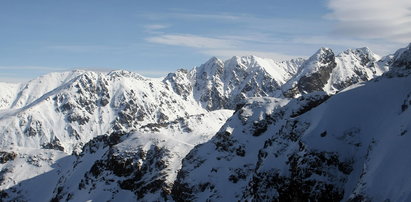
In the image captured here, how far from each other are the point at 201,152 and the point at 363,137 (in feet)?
189

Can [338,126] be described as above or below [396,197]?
above

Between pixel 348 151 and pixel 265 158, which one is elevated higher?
pixel 348 151

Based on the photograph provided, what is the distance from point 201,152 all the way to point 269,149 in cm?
3819

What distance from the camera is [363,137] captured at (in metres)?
77.3

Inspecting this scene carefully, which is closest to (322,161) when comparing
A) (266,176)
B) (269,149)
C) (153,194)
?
(266,176)

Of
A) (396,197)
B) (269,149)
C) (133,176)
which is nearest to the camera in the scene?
(396,197)

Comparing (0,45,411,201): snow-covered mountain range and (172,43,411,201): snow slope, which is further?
(0,45,411,201): snow-covered mountain range

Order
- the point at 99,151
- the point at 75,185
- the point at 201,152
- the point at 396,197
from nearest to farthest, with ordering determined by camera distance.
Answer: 1. the point at 396,197
2. the point at 201,152
3. the point at 75,185
4. the point at 99,151

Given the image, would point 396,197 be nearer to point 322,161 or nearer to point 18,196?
point 322,161

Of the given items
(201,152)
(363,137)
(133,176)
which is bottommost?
(133,176)

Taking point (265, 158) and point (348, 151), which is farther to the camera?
point (265, 158)

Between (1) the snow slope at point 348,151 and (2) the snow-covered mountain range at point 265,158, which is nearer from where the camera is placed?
(1) the snow slope at point 348,151

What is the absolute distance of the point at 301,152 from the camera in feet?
259

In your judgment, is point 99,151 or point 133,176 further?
point 99,151
